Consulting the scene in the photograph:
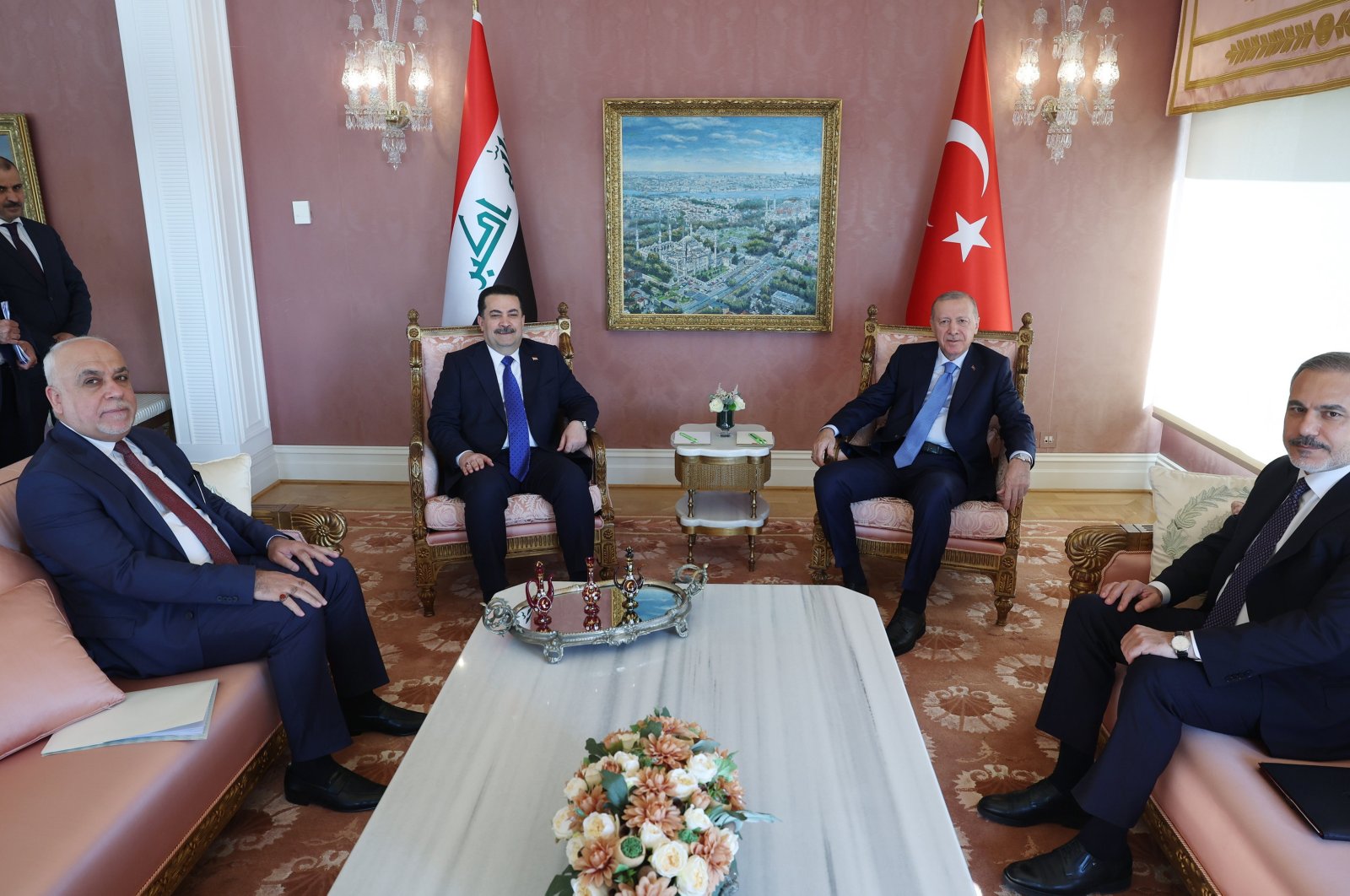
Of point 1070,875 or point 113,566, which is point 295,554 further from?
point 1070,875

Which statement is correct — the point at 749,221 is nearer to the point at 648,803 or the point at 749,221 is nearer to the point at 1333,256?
the point at 1333,256

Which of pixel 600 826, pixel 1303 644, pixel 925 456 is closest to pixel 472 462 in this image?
pixel 925 456

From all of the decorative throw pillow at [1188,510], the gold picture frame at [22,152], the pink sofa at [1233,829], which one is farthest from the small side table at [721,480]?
the gold picture frame at [22,152]

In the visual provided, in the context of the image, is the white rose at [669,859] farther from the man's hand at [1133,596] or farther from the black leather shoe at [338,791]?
the man's hand at [1133,596]

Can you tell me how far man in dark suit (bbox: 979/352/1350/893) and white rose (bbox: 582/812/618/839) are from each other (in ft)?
4.08

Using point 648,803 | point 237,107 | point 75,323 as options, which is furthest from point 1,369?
point 648,803

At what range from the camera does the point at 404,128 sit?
4.52 metres

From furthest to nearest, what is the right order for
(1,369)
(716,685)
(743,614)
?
1. (1,369)
2. (743,614)
3. (716,685)

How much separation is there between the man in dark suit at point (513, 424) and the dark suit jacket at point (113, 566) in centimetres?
120

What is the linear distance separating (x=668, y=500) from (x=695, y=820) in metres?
3.45

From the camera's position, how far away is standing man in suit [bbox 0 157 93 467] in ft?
13.0

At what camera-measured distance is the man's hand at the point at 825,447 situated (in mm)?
3621

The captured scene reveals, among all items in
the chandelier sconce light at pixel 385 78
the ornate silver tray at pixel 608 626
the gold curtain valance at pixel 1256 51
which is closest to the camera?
the ornate silver tray at pixel 608 626

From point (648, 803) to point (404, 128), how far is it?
406 centimetres
